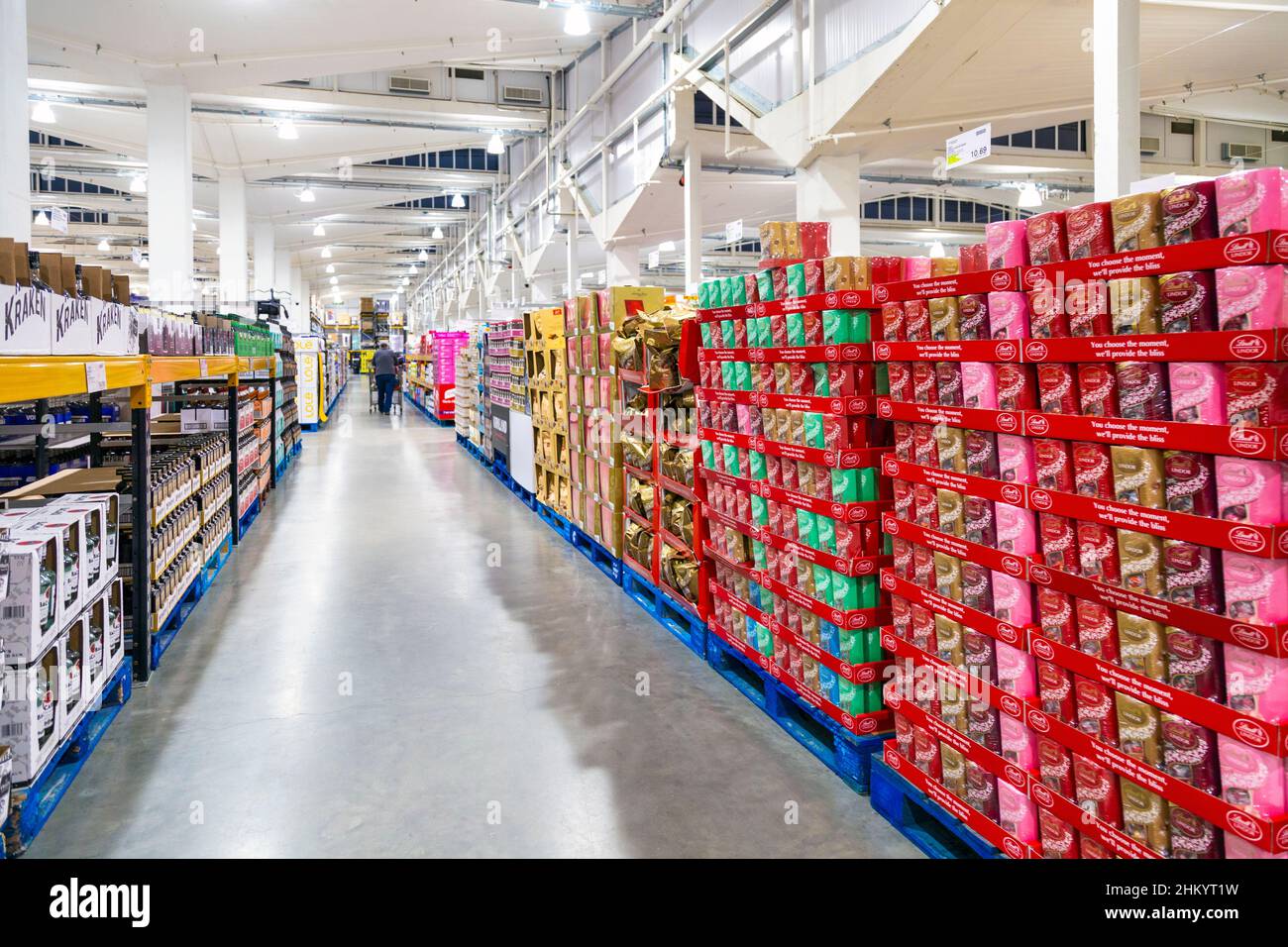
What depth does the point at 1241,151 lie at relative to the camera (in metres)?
12.2

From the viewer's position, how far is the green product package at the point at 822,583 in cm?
368

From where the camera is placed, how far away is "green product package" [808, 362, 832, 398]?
3.70 metres

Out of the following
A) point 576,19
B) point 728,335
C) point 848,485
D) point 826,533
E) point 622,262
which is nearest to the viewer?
point 848,485

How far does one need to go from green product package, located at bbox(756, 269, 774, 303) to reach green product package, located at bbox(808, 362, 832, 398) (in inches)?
18.9

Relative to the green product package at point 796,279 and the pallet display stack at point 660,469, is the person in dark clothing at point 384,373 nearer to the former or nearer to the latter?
the pallet display stack at point 660,469

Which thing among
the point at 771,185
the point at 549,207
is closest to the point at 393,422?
the point at 549,207

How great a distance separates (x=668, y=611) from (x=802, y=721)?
1.76m

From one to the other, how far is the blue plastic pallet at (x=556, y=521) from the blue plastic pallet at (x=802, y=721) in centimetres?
357

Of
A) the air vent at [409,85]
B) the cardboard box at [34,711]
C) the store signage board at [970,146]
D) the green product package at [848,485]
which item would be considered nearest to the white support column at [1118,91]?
the store signage board at [970,146]

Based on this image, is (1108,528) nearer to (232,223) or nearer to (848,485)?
(848,485)

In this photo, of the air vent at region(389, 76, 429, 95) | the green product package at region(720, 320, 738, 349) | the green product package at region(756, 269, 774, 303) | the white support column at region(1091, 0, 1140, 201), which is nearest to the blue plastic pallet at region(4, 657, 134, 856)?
the green product package at region(720, 320, 738, 349)

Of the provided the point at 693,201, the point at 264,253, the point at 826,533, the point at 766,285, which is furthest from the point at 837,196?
the point at 264,253

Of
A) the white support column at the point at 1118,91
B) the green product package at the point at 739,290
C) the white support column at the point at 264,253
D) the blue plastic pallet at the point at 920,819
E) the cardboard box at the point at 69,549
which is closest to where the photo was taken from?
the blue plastic pallet at the point at 920,819

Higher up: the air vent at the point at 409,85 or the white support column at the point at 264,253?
the air vent at the point at 409,85
